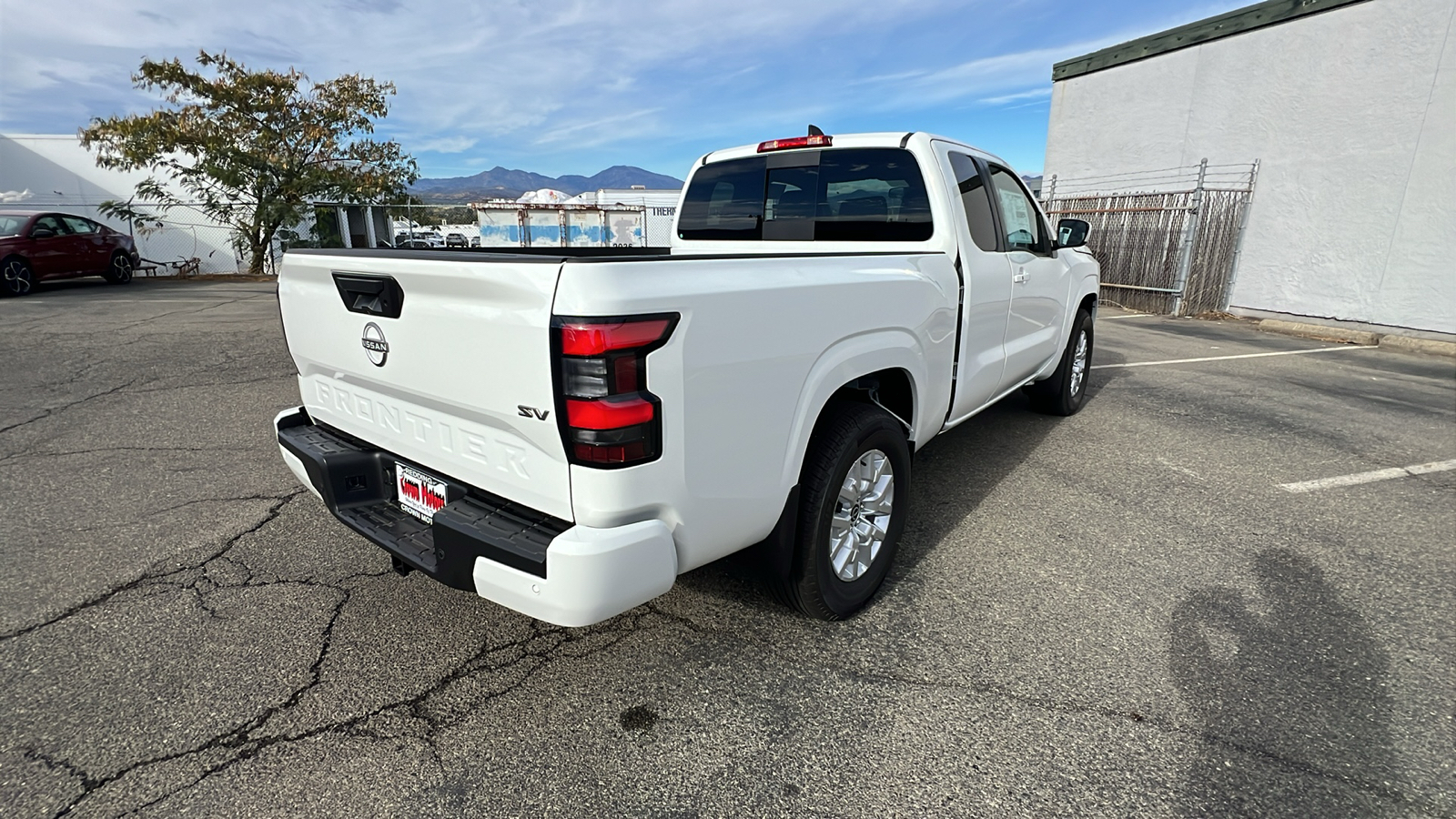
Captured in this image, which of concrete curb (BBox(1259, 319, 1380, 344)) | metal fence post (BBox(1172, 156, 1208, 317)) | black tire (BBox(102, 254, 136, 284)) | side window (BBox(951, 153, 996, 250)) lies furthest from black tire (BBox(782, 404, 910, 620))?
→ black tire (BBox(102, 254, 136, 284))

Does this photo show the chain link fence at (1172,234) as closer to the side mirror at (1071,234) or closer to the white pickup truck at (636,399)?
the side mirror at (1071,234)

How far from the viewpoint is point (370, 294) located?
90.3 inches

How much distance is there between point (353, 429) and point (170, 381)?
18.7 feet

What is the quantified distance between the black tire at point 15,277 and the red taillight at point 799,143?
15.7 metres

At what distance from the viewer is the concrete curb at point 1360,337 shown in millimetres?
9943

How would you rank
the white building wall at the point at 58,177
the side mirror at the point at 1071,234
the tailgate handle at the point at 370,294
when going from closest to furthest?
1. the tailgate handle at the point at 370,294
2. the side mirror at the point at 1071,234
3. the white building wall at the point at 58,177

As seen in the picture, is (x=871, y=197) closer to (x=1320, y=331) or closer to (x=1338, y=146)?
(x=1320, y=331)

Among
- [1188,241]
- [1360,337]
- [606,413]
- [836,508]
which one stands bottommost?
[1360,337]

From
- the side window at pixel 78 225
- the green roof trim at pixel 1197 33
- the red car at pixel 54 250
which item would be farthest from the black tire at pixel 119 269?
the green roof trim at pixel 1197 33

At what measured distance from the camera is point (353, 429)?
263 cm

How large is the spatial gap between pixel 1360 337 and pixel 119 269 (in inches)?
921

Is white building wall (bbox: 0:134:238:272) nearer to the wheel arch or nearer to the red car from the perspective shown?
the red car

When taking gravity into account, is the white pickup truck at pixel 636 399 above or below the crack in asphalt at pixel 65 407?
above

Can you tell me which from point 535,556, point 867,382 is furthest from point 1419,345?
point 535,556
